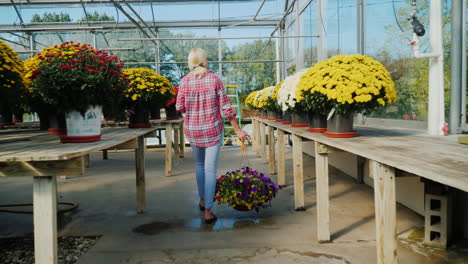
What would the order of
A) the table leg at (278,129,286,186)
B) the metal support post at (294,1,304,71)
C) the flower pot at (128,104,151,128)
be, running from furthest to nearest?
the metal support post at (294,1,304,71) → the table leg at (278,129,286,186) → the flower pot at (128,104,151,128)

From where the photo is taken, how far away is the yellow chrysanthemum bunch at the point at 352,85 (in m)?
2.15

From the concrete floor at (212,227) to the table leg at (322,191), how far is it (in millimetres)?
82

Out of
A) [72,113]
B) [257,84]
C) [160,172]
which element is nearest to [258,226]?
[72,113]

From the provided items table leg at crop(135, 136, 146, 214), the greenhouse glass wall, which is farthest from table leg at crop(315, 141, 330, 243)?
the greenhouse glass wall

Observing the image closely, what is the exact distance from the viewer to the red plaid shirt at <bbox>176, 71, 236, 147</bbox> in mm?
2805

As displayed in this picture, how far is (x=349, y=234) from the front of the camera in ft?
8.32

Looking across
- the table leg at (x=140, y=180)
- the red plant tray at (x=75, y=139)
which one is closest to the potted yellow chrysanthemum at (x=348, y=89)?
the red plant tray at (x=75, y=139)

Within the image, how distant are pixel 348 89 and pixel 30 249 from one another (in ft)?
7.51

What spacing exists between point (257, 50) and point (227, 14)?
1337 mm

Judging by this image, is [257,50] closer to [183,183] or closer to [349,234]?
[183,183]

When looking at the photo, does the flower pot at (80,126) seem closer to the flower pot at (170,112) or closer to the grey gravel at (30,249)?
the grey gravel at (30,249)

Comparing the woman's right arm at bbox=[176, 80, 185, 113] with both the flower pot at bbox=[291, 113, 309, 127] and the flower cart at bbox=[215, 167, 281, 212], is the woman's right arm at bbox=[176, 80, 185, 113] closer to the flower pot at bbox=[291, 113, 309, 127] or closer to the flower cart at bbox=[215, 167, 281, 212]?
the flower cart at bbox=[215, 167, 281, 212]

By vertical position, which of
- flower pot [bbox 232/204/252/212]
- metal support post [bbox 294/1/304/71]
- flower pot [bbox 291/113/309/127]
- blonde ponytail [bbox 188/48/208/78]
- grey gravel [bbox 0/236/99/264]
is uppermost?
metal support post [bbox 294/1/304/71]

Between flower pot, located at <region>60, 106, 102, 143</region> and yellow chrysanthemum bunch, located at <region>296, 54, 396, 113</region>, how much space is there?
1.32m
